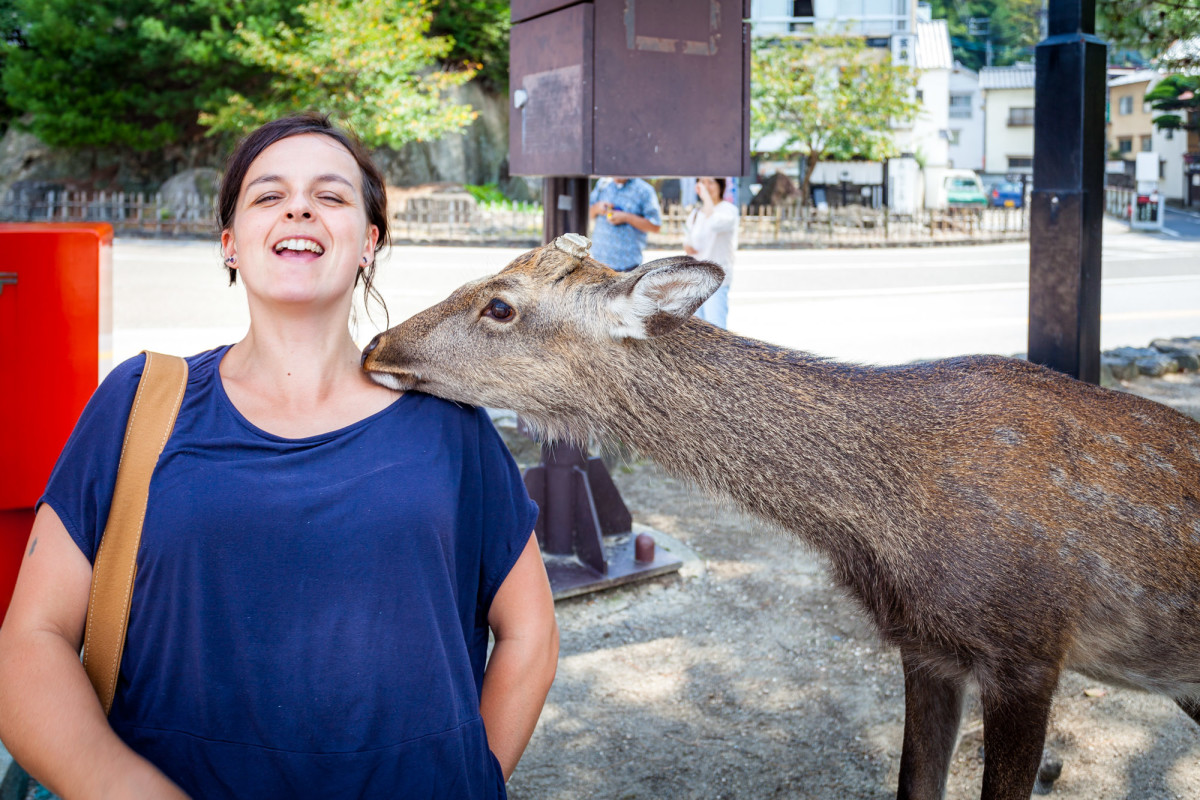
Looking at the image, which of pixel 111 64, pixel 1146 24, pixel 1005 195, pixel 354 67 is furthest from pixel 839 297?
pixel 1005 195

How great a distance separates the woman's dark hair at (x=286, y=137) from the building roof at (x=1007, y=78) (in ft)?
178

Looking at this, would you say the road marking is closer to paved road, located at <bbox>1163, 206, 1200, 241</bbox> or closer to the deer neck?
the deer neck

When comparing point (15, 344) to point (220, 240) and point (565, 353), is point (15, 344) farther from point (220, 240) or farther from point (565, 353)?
point (565, 353)

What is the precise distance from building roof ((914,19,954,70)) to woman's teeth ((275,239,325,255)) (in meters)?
41.5

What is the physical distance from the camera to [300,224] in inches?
82.2

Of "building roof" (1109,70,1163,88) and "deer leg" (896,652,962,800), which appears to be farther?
"building roof" (1109,70,1163,88)

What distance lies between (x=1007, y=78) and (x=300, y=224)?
5531 cm

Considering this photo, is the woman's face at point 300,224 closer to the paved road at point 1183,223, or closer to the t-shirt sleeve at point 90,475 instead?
the t-shirt sleeve at point 90,475


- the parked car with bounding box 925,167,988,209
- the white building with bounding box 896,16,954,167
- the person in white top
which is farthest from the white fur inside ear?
the parked car with bounding box 925,167,988,209

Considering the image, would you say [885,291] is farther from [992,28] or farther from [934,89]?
[992,28]

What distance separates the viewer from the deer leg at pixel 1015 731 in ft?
9.11

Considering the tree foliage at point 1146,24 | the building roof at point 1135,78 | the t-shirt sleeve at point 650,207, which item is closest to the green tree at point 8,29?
the t-shirt sleeve at point 650,207

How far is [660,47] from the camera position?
4828 mm

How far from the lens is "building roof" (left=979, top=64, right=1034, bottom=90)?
51094mm
